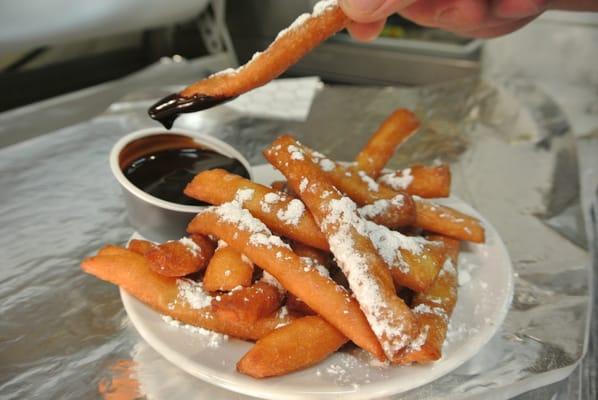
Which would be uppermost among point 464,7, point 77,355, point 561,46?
point 464,7

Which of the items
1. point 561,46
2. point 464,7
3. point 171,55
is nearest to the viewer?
point 464,7

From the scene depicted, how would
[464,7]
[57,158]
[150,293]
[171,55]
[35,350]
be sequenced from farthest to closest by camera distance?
[171,55] < [57,158] < [464,7] < [35,350] < [150,293]

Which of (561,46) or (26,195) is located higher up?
(26,195)

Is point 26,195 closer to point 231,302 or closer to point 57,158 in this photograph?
point 57,158

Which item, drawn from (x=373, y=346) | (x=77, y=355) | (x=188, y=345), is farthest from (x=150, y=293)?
(x=373, y=346)

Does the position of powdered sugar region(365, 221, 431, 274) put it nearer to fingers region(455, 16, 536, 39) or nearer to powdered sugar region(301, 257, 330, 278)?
powdered sugar region(301, 257, 330, 278)

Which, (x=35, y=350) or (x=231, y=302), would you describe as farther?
(x=35, y=350)
